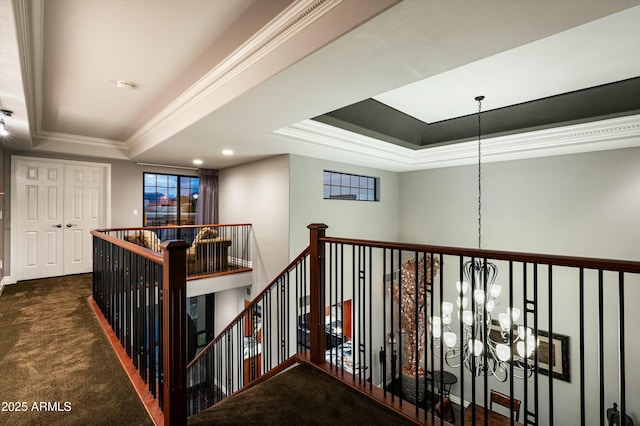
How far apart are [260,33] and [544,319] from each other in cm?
637

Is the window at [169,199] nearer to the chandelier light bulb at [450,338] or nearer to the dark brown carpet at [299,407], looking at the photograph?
the dark brown carpet at [299,407]

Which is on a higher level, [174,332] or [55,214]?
[55,214]

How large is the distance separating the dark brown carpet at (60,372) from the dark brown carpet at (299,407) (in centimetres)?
49

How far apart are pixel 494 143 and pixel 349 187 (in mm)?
2881

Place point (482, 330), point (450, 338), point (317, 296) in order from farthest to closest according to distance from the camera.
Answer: point (482, 330) → point (450, 338) → point (317, 296)

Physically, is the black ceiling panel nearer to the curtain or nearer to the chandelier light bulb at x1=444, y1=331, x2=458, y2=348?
the chandelier light bulb at x1=444, y1=331, x2=458, y2=348

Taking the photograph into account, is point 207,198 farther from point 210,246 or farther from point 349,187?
point 349,187

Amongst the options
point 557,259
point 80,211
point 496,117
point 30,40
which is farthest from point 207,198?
point 557,259

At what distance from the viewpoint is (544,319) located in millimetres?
5426

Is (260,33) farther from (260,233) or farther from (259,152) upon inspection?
(260,233)

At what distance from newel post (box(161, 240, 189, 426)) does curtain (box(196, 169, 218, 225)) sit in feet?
19.9

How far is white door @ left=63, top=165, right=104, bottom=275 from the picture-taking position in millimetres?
5812

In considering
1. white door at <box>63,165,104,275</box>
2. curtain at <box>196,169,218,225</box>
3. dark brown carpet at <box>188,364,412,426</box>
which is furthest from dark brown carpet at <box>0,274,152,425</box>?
curtain at <box>196,169,218,225</box>

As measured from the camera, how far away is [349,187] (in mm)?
6758
